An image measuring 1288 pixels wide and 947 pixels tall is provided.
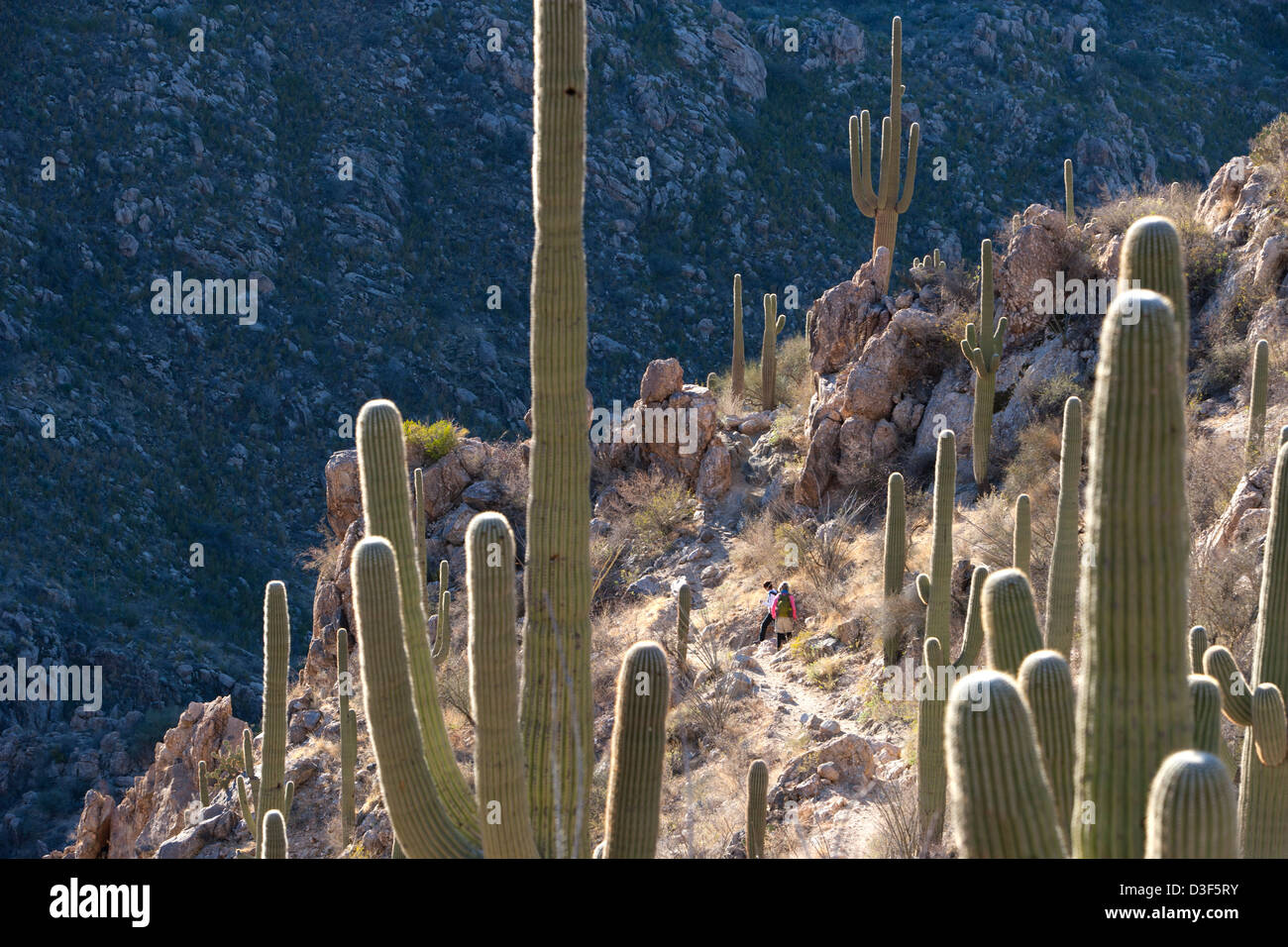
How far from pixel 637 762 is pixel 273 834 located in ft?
14.2

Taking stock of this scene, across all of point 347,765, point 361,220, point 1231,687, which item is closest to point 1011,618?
point 1231,687

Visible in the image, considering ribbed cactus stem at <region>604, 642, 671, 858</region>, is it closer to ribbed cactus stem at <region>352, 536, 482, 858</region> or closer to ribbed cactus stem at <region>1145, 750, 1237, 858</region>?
ribbed cactus stem at <region>352, 536, 482, 858</region>

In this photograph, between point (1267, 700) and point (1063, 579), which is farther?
point (1063, 579)

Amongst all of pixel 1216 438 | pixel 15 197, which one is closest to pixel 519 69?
pixel 15 197

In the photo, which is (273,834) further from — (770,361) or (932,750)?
(770,361)

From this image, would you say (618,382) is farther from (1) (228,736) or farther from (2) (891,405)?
(1) (228,736)

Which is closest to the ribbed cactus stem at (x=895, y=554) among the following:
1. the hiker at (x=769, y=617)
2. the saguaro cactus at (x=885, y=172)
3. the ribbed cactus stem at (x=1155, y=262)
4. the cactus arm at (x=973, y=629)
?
the hiker at (x=769, y=617)

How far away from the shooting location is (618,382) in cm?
3044

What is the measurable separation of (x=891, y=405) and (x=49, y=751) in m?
16.4

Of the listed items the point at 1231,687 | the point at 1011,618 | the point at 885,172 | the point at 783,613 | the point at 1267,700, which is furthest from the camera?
the point at 885,172

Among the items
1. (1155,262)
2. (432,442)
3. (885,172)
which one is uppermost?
(885,172)

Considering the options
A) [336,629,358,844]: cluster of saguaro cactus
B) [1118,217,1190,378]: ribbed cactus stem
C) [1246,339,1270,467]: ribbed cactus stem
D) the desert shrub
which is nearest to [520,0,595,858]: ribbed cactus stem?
[1118,217,1190,378]: ribbed cactus stem

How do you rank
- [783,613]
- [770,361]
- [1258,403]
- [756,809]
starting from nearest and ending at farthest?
1. [756,809]
2. [1258,403]
3. [783,613]
4. [770,361]

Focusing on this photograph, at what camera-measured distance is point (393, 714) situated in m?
4.69
